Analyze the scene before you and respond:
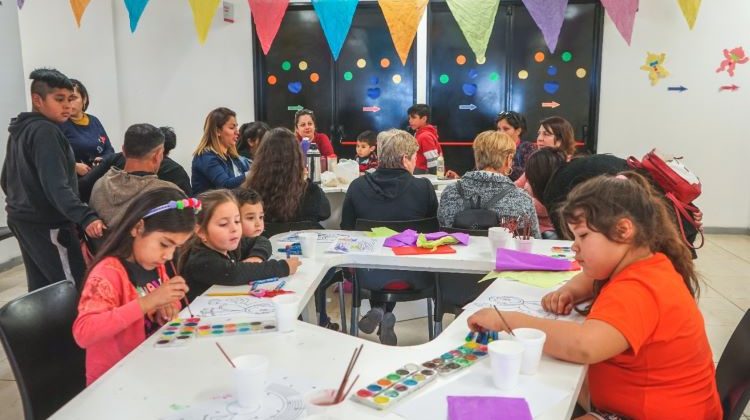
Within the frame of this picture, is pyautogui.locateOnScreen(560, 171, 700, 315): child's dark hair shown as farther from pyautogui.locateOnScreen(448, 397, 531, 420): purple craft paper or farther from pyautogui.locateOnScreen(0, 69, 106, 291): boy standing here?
pyautogui.locateOnScreen(0, 69, 106, 291): boy standing

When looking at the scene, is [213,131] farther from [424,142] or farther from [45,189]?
[424,142]

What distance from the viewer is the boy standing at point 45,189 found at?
3041 mm

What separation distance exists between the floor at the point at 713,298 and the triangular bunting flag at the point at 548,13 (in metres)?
1.86

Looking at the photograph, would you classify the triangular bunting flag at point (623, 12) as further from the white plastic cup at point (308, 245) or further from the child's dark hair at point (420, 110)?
the white plastic cup at point (308, 245)

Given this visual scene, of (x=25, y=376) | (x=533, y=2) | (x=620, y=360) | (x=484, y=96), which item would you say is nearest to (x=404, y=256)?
(x=620, y=360)

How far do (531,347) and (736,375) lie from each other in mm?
680

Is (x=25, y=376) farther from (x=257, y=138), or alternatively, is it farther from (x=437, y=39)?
(x=437, y=39)

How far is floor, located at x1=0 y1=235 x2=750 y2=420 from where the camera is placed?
3.18 m

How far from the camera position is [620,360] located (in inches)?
65.5

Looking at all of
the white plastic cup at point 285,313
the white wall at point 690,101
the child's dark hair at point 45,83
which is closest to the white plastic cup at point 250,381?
the white plastic cup at point 285,313

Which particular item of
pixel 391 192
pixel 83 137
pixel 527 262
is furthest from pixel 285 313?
pixel 83 137

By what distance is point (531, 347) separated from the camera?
59.0 inches

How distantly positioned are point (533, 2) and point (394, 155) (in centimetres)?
156

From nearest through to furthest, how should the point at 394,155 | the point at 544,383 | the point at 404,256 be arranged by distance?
the point at 544,383 → the point at 404,256 → the point at 394,155
